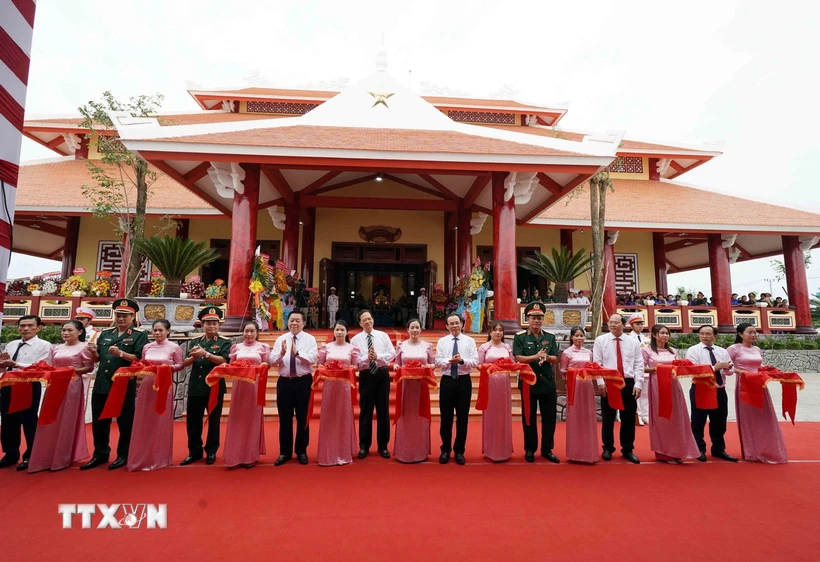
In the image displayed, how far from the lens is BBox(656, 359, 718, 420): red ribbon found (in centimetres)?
408

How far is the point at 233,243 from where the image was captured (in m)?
7.54

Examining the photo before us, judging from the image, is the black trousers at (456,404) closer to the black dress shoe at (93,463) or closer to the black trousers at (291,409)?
the black trousers at (291,409)

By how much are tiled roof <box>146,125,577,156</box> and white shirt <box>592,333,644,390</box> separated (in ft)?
13.1

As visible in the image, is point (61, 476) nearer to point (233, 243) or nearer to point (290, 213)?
point (233, 243)

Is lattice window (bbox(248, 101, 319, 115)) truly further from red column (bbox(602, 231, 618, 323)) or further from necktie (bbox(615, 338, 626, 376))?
necktie (bbox(615, 338, 626, 376))

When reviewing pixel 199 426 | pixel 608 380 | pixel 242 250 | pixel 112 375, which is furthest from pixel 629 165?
pixel 112 375

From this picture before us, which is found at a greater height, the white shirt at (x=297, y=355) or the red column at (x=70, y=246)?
the red column at (x=70, y=246)

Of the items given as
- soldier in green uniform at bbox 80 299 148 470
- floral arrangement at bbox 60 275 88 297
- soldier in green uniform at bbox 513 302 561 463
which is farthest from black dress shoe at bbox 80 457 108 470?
floral arrangement at bbox 60 275 88 297

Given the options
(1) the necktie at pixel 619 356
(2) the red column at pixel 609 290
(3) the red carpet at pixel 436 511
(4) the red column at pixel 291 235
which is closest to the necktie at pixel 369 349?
(3) the red carpet at pixel 436 511

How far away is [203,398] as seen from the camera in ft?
13.6

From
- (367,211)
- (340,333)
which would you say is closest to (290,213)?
(367,211)

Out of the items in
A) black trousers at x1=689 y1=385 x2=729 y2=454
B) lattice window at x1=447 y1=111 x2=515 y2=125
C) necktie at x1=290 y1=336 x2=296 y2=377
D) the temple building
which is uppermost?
lattice window at x1=447 y1=111 x2=515 y2=125

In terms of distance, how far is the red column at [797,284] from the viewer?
11383 mm

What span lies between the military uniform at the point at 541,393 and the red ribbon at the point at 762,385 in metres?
1.80
